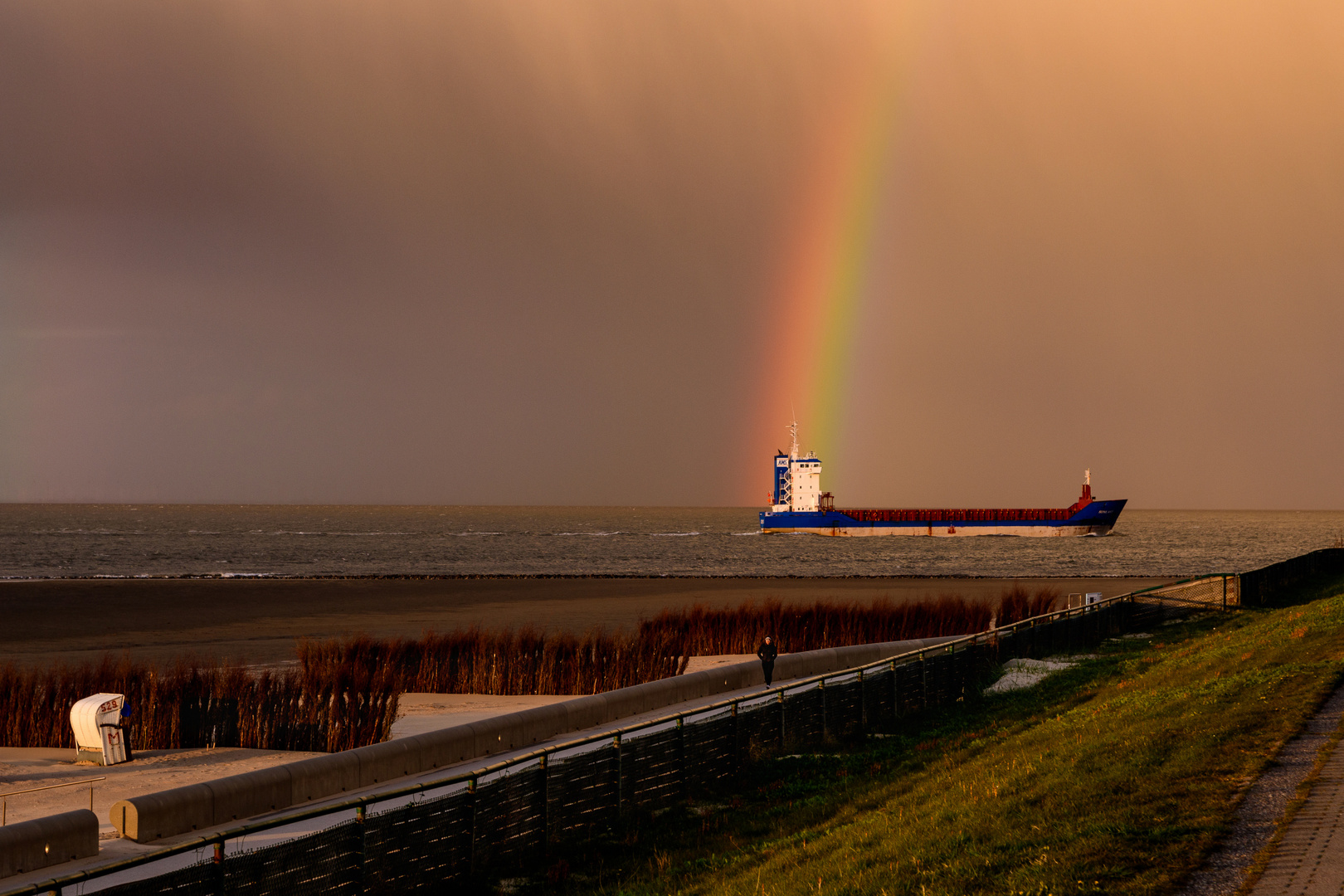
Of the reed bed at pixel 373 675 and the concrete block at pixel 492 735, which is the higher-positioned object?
the concrete block at pixel 492 735

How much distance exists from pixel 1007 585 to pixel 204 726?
190 ft

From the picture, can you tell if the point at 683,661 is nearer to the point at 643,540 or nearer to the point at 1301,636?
the point at 1301,636

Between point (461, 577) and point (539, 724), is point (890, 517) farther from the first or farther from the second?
point (539, 724)

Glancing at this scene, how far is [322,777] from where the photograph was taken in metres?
14.3

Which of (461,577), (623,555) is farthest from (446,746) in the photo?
(623,555)

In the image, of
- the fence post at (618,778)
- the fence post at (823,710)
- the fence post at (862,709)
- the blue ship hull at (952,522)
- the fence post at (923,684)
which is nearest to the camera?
the fence post at (618,778)

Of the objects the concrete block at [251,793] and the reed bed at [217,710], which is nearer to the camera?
the concrete block at [251,793]

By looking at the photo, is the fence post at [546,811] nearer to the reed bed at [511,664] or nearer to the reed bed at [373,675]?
the reed bed at [373,675]

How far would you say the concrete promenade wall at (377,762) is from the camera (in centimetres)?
1248

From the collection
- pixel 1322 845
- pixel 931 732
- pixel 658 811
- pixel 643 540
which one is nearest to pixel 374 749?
pixel 658 811

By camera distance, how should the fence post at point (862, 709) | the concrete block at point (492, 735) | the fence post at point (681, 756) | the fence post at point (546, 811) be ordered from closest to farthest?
the fence post at point (546, 811), the fence post at point (681, 756), the concrete block at point (492, 735), the fence post at point (862, 709)

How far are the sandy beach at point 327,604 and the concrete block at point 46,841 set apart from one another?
20.7 metres

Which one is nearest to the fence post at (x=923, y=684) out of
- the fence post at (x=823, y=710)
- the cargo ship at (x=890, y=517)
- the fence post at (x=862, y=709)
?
the fence post at (x=862, y=709)

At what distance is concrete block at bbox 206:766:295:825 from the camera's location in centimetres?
1302
